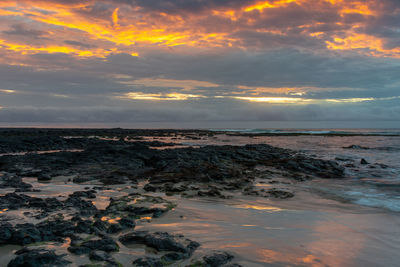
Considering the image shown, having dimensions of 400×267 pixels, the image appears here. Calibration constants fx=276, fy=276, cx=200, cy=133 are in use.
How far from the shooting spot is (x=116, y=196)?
7.65 m

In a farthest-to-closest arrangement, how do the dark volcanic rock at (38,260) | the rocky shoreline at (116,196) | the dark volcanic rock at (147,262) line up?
the rocky shoreline at (116,196) < the dark volcanic rock at (147,262) < the dark volcanic rock at (38,260)

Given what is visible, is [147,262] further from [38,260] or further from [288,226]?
[288,226]

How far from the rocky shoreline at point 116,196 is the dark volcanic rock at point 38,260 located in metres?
0.01

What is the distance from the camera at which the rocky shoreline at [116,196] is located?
13.3 feet

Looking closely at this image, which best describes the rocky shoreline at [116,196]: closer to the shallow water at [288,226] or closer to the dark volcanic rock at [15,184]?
the dark volcanic rock at [15,184]

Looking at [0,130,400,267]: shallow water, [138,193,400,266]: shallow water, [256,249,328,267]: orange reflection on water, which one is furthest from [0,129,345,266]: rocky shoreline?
[256,249,328,267]: orange reflection on water

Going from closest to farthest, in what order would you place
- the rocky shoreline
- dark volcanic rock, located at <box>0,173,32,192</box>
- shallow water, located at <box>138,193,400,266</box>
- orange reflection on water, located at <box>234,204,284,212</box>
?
the rocky shoreline → shallow water, located at <box>138,193,400,266</box> → orange reflection on water, located at <box>234,204,284,212</box> → dark volcanic rock, located at <box>0,173,32,192</box>

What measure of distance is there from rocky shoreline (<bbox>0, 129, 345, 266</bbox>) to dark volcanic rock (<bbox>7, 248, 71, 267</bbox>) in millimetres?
12

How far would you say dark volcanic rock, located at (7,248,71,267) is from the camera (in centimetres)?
355

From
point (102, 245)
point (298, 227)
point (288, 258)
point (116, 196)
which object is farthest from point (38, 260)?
point (298, 227)

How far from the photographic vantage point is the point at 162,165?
1305 centimetres

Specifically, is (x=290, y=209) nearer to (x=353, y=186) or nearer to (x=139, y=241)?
(x=139, y=241)

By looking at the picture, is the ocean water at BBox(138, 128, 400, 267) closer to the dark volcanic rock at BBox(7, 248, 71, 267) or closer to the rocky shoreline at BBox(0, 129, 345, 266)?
the rocky shoreline at BBox(0, 129, 345, 266)

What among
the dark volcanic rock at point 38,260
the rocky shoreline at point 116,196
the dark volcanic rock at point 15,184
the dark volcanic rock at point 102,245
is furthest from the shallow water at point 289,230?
the dark volcanic rock at point 15,184
